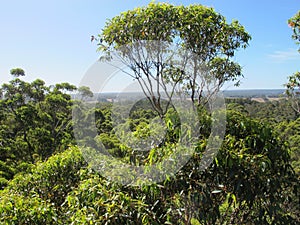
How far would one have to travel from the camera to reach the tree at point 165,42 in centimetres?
319

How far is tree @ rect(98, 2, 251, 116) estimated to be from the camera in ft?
10.5

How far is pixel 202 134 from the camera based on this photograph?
1.70 metres

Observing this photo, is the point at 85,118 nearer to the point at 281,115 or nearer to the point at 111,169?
the point at 111,169

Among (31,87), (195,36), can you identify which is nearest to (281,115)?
(31,87)

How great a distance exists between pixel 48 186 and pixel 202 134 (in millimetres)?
1252

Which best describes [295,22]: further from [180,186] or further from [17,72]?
[17,72]

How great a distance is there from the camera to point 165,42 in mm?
3338

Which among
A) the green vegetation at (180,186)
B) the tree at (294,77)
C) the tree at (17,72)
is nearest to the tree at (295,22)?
the tree at (294,77)

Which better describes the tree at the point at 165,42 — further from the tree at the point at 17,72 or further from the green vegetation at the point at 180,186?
the tree at the point at 17,72

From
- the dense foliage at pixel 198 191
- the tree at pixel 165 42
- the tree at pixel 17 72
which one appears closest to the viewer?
the dense foliage at pixel 198 191

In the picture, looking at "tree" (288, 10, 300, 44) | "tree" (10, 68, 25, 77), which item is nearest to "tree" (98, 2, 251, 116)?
"tree" (288, 10, 300, 44)

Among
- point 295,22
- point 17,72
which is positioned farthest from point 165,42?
point 17,72

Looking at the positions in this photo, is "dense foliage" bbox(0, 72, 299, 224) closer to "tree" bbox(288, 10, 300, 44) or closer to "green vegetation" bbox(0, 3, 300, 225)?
"green vegetation" bbox(0, 3, 300, 225)

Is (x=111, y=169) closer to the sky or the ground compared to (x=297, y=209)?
closer to the sky
